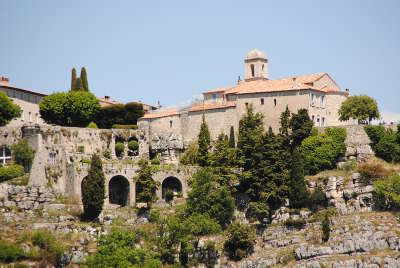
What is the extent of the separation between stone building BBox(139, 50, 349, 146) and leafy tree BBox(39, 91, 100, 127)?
17.4 ft

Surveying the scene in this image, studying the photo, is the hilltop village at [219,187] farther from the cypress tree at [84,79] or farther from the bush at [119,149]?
the cypress tree at [84,79]

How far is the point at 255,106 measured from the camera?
102m

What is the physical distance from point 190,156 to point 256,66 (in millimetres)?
16276

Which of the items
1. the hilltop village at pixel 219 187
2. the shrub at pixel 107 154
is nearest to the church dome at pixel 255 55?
the hilltop village at pixel 219 187

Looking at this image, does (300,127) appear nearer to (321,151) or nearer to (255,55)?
(321,151)

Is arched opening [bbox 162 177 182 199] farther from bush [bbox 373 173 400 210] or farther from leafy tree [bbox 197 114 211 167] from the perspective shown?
bush [bbox 373 173 400 210]

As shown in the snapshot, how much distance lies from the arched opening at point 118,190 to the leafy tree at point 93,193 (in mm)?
4589

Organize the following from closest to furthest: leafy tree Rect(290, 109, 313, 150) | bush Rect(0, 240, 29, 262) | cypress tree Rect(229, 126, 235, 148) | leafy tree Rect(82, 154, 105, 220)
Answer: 1. bush Rect(0, 240, 29, 262)
2. leafy tree Rect(82, 154, 105, 220)
3. leafy tree Rect(290, 109, 313, 150)
4. cypress tree Rect(229, 126, 235, 148)

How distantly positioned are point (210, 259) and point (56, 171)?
15241 mm

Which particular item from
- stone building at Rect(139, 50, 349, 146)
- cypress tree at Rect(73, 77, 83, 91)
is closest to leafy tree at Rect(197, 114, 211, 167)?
stone building at Rect(139, 50, 349, 146)

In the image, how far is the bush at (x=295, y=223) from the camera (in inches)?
3471

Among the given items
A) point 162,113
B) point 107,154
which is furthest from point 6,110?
point 162,113

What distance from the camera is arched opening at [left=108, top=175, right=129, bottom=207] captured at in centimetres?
9444

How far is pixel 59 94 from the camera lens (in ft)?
353
